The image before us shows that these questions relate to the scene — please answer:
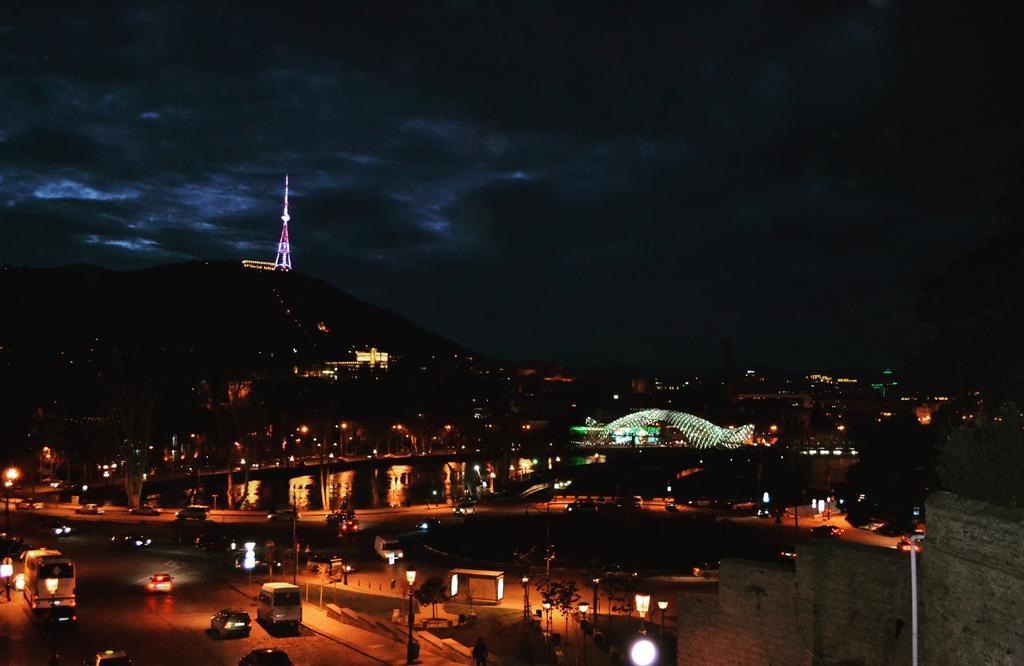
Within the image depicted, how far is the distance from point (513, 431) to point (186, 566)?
74.3 m

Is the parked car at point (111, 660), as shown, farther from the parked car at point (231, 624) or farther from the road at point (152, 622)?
the parked car at point (231, 624)

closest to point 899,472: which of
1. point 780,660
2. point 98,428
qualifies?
point 780,660

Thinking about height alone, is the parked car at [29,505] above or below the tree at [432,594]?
below

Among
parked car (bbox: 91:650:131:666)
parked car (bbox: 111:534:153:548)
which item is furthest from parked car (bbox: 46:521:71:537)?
parked car (bbox: 91:650:131:666)

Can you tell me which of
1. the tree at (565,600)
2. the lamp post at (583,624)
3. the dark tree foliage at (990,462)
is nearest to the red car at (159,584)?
the tree at (565,600)

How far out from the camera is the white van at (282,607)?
71.4ft

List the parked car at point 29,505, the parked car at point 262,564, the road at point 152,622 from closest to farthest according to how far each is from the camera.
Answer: the road at point 152,622, the parked car at point 262,564, the parked car at point 29,505

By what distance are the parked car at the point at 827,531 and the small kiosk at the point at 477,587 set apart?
19507 mm

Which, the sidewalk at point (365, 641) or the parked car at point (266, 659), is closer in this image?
the parked car at point (266, 659)

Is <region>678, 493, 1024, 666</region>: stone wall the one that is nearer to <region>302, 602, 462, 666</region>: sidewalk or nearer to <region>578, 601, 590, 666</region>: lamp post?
<region>578, 601, 590, 666</region>: lamp post

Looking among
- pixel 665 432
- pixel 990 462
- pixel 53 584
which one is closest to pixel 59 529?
pixel 53 584

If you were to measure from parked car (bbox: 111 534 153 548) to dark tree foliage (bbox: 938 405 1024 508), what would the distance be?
112 feet

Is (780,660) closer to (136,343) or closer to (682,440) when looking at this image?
(136,343)

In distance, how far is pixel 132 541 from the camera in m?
36.5
